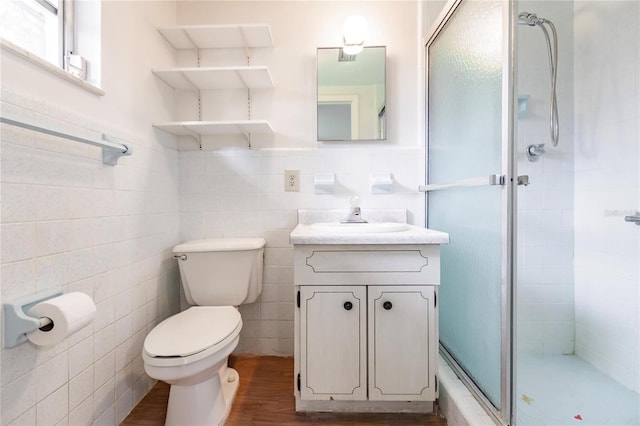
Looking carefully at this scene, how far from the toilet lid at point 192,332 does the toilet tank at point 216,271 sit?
131 millimetres

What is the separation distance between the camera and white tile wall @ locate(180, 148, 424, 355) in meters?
1.68

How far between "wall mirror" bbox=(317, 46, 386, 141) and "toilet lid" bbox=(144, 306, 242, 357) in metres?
1.11

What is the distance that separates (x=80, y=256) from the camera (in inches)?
39.7

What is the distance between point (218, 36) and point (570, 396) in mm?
2481

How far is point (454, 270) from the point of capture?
132cm

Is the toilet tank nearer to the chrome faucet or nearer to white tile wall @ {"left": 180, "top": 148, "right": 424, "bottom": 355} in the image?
white tile wall @ {"left": 180, "top": 148, "right": 424, "bottom": 355}

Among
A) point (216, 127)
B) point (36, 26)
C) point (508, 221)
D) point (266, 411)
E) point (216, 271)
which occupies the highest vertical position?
point (36, 26)

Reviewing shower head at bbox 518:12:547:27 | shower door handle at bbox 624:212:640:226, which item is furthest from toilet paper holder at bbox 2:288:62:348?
shower head at bbox 518:12:547:27

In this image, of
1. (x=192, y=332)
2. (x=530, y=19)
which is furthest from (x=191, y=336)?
(x=530, y=19)

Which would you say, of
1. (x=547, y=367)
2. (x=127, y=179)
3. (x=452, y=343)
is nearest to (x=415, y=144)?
(x=452, y=343)

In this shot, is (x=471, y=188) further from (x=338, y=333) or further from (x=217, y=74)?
(x=217, y=74)

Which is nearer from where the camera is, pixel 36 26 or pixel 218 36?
pixel 36 26

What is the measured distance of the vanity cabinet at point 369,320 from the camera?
1134mm

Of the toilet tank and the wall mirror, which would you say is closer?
the toilet tank
